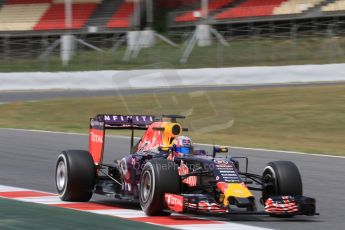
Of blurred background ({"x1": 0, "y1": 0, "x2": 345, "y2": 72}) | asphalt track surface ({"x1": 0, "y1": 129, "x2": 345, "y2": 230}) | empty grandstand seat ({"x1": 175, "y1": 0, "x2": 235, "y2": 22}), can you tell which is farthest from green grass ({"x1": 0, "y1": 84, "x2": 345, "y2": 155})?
empty grandstand seat ({"x1": 175, "y1": 0, "x2": 235, "y2": 22})

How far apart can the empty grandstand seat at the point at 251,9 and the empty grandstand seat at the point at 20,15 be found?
10006 mm

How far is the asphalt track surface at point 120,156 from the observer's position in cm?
801

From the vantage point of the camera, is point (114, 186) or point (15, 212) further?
point (114, 186)

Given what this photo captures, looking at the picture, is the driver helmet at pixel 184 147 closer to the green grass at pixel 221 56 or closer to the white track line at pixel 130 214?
the white track line at pixel 130 214

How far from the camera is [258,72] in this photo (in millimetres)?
31422

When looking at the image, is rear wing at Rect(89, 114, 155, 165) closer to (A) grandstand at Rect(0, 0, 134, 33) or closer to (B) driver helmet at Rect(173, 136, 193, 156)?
(B) driver helmet at Rect(173, 136, 193, 156)

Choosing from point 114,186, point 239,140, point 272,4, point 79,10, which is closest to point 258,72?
point 272,4

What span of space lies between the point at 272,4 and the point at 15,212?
3424cm

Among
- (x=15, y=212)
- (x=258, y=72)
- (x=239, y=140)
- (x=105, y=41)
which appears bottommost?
(x=15, y=212)

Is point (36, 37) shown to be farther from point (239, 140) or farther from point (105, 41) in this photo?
point (239, 140)

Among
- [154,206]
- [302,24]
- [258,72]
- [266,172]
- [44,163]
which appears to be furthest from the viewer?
[302,24]

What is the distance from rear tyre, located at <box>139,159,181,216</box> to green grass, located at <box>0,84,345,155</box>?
5950mm

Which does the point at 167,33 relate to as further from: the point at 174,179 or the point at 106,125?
the point at 174,179

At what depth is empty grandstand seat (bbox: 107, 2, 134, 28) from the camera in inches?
1674
